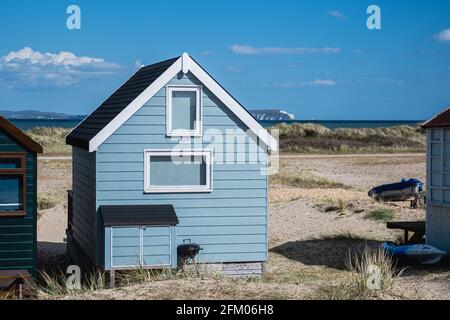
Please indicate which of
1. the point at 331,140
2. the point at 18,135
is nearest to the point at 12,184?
the point at 18,135

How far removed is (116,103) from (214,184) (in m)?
3.16

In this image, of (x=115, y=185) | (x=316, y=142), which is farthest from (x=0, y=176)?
(x=316, y=142)

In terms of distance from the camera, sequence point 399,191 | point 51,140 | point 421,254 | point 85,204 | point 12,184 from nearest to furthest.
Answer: point 12,184 < point 421,254 < point 85,204 < point 399,191 < point 51,140

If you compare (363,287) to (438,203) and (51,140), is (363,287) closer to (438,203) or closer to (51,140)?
(438,203)

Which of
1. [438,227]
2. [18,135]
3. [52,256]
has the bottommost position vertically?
[52,256]

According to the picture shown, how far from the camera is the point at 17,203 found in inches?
671

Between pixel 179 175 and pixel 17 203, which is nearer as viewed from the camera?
pixel 17 203

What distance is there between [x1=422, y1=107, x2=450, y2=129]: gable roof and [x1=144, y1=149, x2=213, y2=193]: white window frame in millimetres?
5242

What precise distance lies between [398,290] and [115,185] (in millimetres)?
6852

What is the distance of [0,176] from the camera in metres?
16.8

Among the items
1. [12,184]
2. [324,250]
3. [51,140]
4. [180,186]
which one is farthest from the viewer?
[51,140]

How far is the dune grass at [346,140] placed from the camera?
63.8 meters
